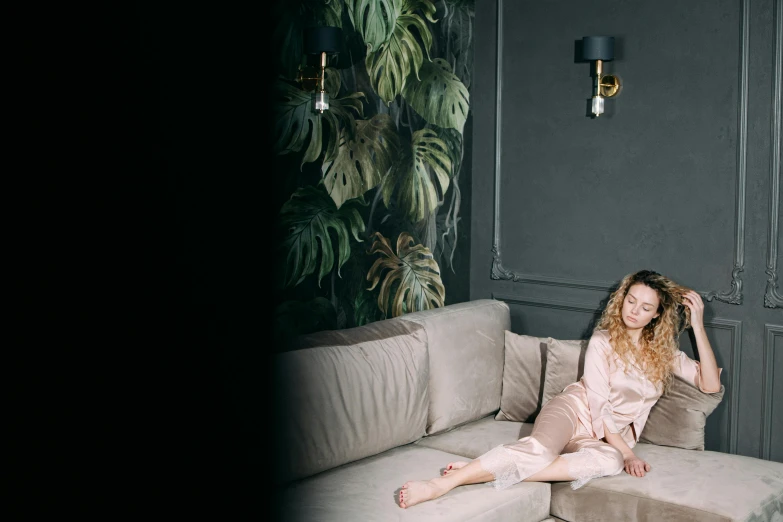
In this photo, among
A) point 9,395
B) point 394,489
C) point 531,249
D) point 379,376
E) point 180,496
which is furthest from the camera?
point 531,249

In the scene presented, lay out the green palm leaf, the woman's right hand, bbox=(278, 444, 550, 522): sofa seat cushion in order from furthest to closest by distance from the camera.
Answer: the green palm leaf, the woman's right hand, bbox=(278, 444, 550, 522): sofa seat cushion

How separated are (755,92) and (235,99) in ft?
8.15

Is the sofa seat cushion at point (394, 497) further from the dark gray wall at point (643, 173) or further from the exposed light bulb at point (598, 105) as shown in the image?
the exposed light bulb at point (598, 105)

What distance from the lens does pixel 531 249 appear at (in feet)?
10.8

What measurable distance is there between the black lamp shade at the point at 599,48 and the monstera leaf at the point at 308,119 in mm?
939

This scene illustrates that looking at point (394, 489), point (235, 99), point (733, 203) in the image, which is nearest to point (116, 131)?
point (235, 99)

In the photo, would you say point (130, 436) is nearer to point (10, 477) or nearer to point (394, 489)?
point (10, 477)

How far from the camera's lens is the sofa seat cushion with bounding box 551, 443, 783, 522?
2168 mm

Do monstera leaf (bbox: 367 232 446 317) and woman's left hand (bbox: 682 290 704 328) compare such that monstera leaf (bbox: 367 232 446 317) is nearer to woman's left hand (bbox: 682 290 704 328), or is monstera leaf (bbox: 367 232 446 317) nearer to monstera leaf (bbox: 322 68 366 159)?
monstera leaf (bbox: 322 68 366 159)

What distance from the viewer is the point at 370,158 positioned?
2.90 meters

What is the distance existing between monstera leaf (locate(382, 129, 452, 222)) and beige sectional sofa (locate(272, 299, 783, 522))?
1.64ft

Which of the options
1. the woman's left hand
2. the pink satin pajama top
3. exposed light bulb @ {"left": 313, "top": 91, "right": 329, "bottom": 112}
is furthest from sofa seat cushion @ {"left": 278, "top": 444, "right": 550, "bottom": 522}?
exposed light bulb @ {"left": 313, "top": 91, "right": 329, "bottom": 112}

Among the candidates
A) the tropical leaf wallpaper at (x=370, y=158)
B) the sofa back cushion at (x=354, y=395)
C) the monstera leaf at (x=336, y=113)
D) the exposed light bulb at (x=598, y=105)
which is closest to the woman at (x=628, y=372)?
the sofa back cushion at (x=354, y=395)

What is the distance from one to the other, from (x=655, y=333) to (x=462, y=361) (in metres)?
0.72
